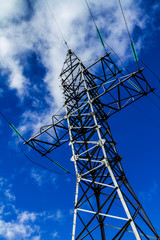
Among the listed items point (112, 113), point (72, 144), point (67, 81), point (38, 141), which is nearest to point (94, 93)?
point (112, 113)

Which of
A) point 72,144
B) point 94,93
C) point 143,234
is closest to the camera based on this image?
point 143,234

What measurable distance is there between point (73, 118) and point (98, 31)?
5845 mm

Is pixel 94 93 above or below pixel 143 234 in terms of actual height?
above

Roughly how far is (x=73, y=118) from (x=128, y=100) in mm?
3343

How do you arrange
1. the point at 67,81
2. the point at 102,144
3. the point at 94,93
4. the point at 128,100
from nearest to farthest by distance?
the point at 102,144 < the point at 128,100 < the point at 94,93 < the point at 67,81

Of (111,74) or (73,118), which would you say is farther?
(111,74)

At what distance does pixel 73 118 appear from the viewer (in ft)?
33.0

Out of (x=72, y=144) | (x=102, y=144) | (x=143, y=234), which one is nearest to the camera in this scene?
(x=143, y=234)

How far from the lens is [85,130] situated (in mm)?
8930

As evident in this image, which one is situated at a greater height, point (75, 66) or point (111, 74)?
point (75, 66)

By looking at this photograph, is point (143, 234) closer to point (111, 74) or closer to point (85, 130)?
point (85, 130)

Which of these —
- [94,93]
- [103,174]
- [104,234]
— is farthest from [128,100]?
[104,234]

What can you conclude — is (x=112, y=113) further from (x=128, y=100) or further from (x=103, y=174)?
(x=103, y=174)

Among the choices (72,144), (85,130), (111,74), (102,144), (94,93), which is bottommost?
(102,144)
